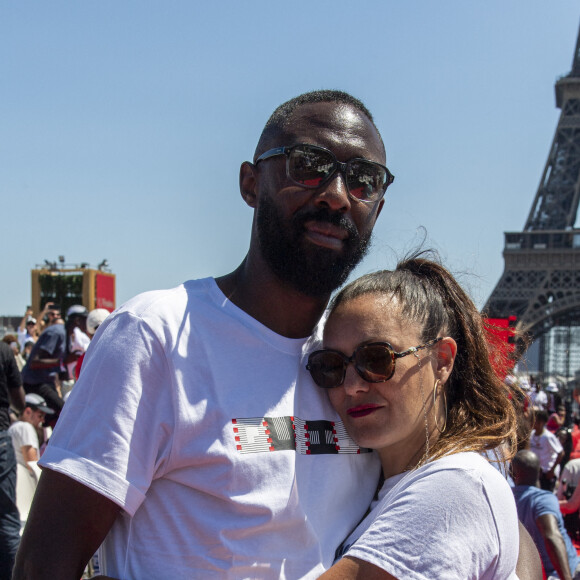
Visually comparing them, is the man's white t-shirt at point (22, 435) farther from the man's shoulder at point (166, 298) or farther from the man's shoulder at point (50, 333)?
the man's shoulder at point (166, 298)

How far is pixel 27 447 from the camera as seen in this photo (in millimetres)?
6836

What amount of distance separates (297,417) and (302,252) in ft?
1.53

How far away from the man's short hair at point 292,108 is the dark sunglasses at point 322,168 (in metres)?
0.08

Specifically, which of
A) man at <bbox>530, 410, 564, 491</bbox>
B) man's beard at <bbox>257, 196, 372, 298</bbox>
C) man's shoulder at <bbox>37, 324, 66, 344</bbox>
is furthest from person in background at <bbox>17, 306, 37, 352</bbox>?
man's beard at <bbox>257, 196, 372, 298</bbox>

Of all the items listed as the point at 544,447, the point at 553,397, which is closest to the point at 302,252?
the point at 544,447

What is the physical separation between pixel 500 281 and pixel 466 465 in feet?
117

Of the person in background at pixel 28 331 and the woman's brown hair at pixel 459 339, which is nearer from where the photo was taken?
the woman's brown hair at pixel 459 339

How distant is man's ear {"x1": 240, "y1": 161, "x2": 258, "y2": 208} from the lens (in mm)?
2296

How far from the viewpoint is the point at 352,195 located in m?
2.14

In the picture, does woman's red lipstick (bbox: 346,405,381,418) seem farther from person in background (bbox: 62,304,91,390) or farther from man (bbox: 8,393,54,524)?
person in background (bbox: 62,304,91,390)

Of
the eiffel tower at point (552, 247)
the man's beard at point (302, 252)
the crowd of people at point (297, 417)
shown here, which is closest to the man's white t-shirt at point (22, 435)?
the crowd of people at point (297, 417)

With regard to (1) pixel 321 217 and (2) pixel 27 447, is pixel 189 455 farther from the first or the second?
(2) pixel 27 447

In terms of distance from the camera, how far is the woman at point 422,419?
1661 millimetres

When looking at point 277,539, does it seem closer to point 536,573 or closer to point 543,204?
point 536,573
